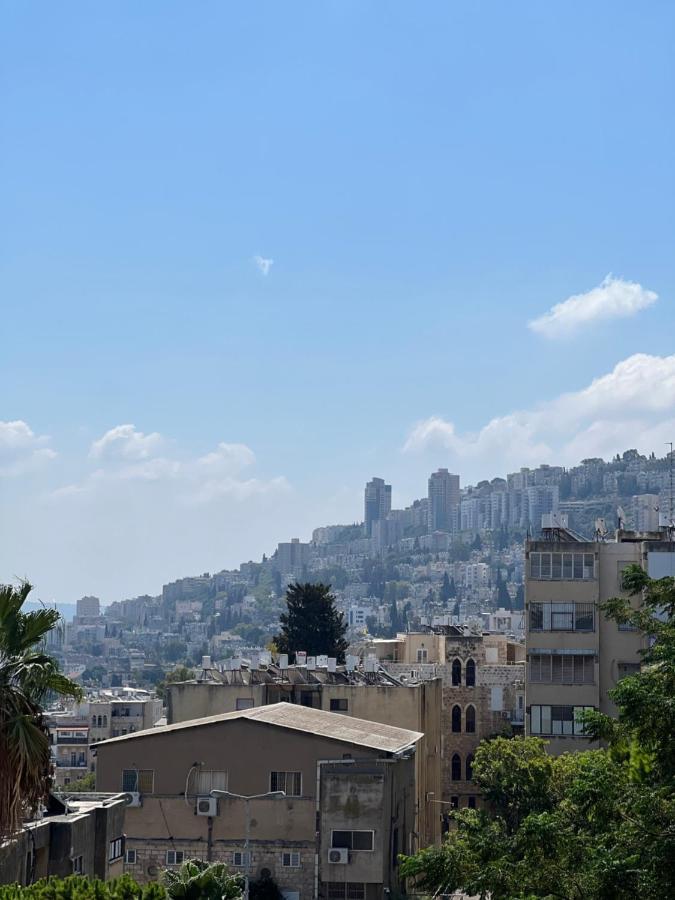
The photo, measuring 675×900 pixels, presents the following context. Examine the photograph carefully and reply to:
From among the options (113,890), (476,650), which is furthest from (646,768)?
(476,650)

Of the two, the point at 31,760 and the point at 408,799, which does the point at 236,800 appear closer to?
the point at 408,799

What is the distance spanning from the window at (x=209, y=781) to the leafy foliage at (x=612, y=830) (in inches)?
665

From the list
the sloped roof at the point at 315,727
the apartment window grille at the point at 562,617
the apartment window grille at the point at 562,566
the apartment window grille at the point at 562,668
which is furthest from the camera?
the apartment window grille at the point at 562,566

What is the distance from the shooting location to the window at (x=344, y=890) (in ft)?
136

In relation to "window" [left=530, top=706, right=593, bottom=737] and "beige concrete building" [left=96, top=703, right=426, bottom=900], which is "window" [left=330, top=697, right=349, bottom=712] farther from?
"beige concrete building" [left=96, top=703, right=426, bottom=900]

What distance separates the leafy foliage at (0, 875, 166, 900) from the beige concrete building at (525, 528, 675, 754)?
35.3 m

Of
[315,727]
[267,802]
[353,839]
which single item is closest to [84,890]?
[267,802]

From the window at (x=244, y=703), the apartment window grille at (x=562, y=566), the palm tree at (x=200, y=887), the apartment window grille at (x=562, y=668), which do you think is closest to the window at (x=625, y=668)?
the apartment window grille at (x=562, y=668)

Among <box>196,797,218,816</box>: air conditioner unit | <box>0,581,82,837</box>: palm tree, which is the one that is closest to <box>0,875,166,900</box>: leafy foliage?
<box>0,581,82,837</box>: palm tree

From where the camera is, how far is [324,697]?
56812 mm

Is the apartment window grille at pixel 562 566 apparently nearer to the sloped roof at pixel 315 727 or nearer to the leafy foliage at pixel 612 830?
the sloped roof at pixel 315 727

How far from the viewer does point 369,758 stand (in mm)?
41875

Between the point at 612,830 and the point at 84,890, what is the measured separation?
7784 mm

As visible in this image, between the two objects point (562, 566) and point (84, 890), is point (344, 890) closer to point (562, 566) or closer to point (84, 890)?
point (562, 566)
